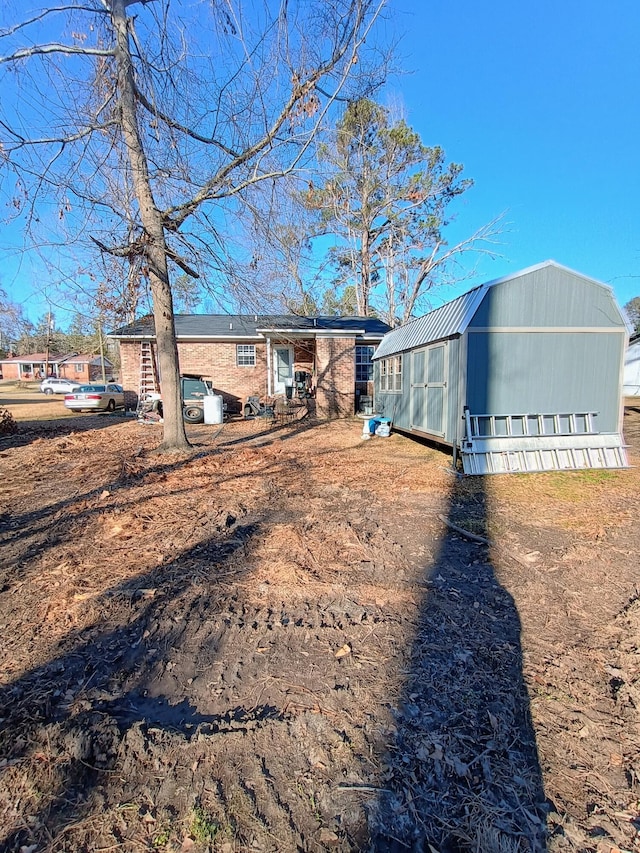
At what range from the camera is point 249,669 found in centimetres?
226

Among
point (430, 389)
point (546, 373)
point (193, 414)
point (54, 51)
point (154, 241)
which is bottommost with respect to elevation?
point (193, 414)

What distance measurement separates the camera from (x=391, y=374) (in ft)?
37.8

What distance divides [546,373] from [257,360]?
37.0 ft

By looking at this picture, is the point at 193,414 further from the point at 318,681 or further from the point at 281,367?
the point at 318,681

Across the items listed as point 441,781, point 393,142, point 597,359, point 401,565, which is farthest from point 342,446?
point 393,142

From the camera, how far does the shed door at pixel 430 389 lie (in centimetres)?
782

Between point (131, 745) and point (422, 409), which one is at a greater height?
point (422, 409)

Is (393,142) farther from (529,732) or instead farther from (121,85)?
(529,732)

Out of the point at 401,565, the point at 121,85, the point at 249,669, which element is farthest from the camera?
the point at 121,85

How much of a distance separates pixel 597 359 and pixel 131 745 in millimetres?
8803

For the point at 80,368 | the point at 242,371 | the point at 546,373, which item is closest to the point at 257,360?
the point at 242,371

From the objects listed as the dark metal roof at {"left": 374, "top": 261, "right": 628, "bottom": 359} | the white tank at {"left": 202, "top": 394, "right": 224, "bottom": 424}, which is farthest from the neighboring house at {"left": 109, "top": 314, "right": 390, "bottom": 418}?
the dark metal roof at {"left": 374, "top": 261, "right": 628, "bottom": 359}

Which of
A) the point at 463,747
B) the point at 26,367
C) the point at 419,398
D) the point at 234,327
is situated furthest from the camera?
the point at 26,367

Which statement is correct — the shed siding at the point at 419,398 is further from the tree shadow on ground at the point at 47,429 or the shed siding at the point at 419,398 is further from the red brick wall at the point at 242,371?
the tree shadow on ground at the point at 47,429
